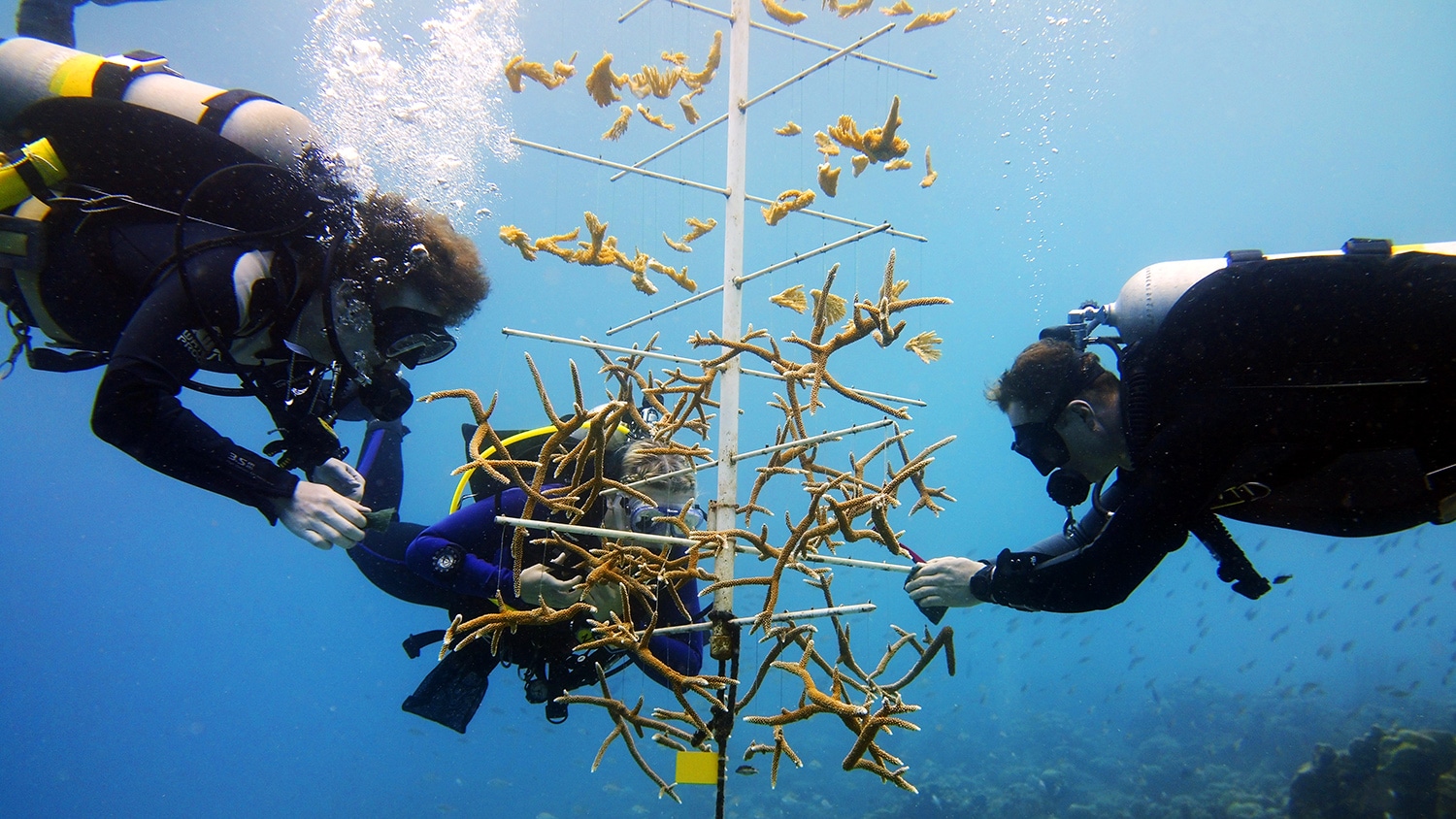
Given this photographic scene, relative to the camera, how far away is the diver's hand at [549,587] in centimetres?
301

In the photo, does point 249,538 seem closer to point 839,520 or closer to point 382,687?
point 382,687

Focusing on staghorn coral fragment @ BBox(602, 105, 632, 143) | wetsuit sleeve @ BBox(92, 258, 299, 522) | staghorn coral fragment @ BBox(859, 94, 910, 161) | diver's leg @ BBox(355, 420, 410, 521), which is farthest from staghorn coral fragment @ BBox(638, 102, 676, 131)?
diver's leg @ BBox(355, 420, 410, 521)

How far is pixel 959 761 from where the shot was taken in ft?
93.2

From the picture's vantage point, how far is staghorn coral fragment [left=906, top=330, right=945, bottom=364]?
3510mm

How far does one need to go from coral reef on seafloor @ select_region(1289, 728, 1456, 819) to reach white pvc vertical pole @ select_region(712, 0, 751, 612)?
16.3 m

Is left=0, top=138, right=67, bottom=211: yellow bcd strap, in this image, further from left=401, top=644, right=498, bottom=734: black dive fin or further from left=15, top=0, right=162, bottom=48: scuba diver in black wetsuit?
left=401, top=644, right=498, bottom=734: black dive fin

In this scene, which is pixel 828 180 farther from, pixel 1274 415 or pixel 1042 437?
pixel 1274 415

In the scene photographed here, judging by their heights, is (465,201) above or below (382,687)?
above

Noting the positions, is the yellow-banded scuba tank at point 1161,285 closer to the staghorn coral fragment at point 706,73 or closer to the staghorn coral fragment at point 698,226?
the staghorn coral fragment at point 698,226

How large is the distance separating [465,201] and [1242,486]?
267 inches

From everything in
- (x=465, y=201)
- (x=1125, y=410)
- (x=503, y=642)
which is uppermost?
(x=465, y=201)

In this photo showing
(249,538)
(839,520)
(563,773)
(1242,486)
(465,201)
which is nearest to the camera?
(839,520)

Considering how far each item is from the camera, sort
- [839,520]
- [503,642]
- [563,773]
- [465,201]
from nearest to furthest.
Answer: [839,520]
[503,642]
[465,201]
[563,773]

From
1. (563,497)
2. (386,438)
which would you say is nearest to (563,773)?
(386,438)
